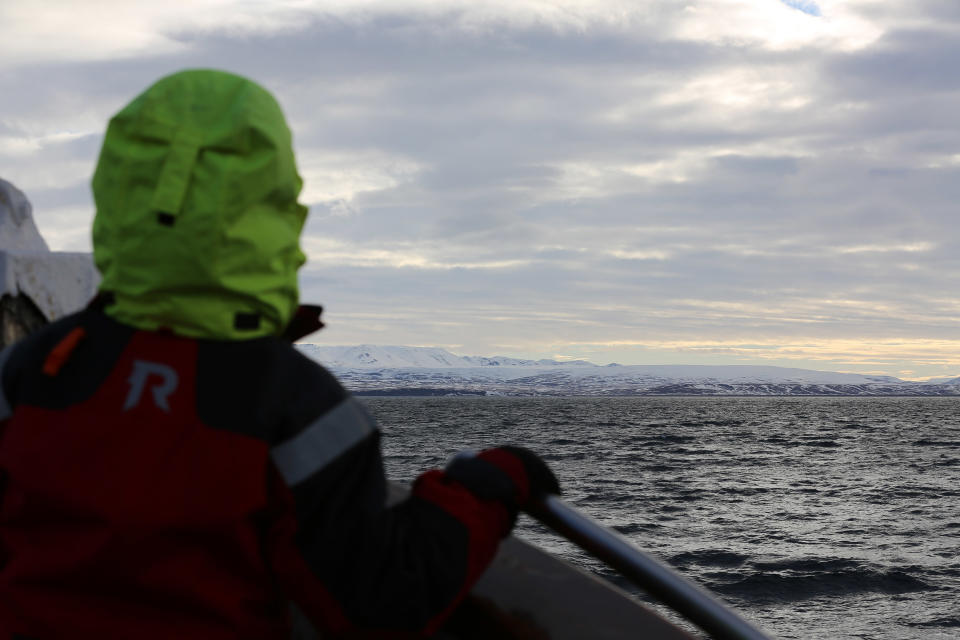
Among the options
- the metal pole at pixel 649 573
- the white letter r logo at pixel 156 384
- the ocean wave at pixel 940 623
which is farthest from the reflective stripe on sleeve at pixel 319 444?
the ocean wave at pixel 940 623

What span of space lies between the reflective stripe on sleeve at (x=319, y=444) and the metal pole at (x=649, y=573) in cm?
47

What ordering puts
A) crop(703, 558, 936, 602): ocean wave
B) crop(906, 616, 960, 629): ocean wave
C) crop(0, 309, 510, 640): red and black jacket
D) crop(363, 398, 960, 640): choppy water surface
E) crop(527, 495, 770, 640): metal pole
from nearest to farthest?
crop(0, 309, 510, 640): red and black jacket < crop(527, 495, 770, 640): metal pole < crop(906, 616, 960, 629): ocean wave < crop(363, 398, 960, 640): choppy water surface < crop(703, 558, 936, 602): ocean wave

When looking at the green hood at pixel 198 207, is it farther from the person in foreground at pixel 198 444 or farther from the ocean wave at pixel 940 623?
the ocean wave at pixel 940 623

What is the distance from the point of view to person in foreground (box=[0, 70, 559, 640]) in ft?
3.91

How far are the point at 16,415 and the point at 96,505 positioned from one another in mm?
244

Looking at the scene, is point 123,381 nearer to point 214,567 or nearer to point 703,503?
point 214,567

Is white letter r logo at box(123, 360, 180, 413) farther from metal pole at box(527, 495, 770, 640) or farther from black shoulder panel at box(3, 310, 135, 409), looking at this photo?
metal pole at box(527, 495, 770, 640)

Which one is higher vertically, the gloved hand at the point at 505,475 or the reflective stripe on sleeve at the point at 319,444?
the reflective stripe on sleeve at the point at 319,444

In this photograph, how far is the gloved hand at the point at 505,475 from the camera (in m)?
1.45

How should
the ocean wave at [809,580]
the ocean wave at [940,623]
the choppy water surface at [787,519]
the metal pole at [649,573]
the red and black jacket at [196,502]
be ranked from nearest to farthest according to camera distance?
the red and black jacket at [196,502]
the metal pole at [649,573]
the ocean wave at [940,623]
the choppy water surface at [787,519]
the ocean wave at [809,580]

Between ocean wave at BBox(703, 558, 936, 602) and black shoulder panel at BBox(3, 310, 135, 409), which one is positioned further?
ocean wave at BBox(703, 558, 936, 602)

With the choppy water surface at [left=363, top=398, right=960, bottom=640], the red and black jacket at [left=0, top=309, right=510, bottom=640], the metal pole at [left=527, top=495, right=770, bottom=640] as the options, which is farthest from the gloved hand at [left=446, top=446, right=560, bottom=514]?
the choppy water surface at [left=363, top=398, right=960, bottom=640]

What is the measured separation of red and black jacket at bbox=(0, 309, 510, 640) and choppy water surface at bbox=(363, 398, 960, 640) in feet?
41.3

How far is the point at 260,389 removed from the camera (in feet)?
4.08
